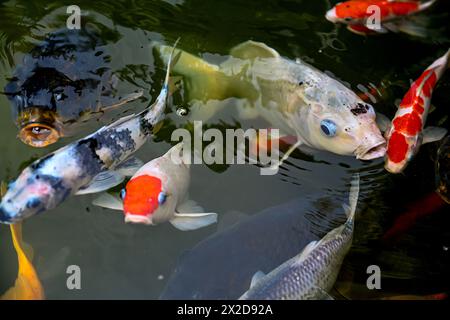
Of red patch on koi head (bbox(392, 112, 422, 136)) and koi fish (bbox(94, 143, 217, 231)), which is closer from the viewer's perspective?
koi fish (bbox(94, 143, 217, 231))

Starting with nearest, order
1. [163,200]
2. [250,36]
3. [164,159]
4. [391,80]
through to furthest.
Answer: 1. [163,200]
2. [164,159]
3. [391,80]
4. [250,36]

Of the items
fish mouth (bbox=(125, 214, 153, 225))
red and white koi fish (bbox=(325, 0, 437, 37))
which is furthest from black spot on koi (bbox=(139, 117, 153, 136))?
red and white koi fish (bbox=(325, 0, 437, 37))

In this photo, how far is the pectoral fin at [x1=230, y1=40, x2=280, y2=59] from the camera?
3914mm

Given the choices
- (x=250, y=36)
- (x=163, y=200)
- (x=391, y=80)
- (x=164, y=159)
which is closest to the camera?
(x=163, y=200)

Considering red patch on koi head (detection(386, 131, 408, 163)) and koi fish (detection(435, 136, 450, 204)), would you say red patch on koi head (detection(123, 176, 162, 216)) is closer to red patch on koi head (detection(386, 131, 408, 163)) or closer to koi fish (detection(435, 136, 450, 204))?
red patch on koi head (detection(386, 131, 408, 163))

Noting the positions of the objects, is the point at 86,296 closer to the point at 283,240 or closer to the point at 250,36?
the point at 283,240

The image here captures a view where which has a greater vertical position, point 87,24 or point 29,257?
point 87,24

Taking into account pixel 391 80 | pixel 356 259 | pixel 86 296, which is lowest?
pixel 86 296

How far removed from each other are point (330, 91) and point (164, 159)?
120 cm

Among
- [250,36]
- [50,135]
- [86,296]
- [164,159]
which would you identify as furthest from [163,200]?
[250,36]

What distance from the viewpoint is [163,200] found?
3291 millimetres

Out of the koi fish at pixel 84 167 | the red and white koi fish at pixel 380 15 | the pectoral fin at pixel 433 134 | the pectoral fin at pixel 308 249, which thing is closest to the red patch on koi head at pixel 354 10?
the red and white koi fish at pixel 380 15

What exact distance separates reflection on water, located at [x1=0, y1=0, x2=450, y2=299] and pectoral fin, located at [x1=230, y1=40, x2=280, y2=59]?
19 centimetres

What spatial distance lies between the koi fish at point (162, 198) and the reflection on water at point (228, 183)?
0.34 feet
